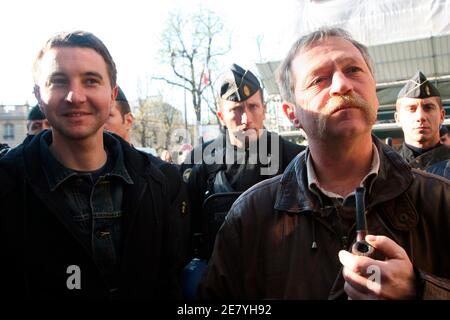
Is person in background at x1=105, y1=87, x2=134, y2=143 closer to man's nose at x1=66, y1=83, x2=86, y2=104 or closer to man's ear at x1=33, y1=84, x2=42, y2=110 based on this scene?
man's ear at x1=33, y1=84, x2=42, y2=110

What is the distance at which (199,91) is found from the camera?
28.1 metres

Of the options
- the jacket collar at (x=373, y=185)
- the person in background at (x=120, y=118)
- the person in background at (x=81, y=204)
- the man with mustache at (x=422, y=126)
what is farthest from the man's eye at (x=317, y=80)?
the person in background at (x=120, y=118)

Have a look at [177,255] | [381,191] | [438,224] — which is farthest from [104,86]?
[438,224]

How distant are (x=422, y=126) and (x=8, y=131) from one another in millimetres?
59470

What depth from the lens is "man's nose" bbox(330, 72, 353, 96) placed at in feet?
5.78

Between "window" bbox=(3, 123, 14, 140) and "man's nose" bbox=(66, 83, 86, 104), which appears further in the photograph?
"window" bbox=(3, 123, 14, 140)

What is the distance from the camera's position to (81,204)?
2.01m

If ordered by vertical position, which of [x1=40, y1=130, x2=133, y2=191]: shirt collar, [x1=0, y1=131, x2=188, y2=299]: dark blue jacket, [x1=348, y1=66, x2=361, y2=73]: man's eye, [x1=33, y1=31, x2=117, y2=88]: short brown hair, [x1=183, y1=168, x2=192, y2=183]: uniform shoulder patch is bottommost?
[x1=0, y1=131, x2=188, y2=299]: dark blue jacket

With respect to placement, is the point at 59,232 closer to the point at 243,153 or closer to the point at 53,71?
the point at 53,71

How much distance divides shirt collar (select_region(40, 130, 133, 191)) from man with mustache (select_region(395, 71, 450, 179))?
252 cm

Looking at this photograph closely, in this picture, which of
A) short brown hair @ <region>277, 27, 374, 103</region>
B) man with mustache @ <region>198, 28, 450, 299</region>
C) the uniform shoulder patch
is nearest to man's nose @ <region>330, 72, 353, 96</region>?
man with mustache @ <region>198, 28, 450, 299</region>

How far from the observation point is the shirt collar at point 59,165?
1977 millimetres

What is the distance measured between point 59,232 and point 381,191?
142 centimetres

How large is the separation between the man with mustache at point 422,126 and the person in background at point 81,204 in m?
2.45
